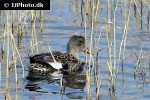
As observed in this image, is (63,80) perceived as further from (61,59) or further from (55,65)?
(61,59)

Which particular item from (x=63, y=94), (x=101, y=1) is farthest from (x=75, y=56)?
(x=101, y=1)

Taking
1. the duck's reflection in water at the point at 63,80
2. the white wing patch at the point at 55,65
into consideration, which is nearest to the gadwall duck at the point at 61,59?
the white wing patch at the point at 55,65

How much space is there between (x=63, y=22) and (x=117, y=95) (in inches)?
234

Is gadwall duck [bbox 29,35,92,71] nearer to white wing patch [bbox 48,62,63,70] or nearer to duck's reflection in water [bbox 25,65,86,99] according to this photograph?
white wing patch [bbox 48,62,63,70]

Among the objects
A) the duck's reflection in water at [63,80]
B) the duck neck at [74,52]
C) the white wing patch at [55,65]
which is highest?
the duck neck at [74,52]

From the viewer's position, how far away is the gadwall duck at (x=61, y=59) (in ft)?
39.2

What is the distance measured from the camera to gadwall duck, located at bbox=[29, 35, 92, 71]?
11938mm

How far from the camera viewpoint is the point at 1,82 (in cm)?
1066

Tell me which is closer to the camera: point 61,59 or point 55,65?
point 55,65

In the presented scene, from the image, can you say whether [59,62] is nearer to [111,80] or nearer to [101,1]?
[111,80]

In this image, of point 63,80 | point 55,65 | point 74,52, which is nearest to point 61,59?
point 55,65

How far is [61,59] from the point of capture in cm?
1223

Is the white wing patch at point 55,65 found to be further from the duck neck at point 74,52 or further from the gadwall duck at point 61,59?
the duck neck at point 74,52

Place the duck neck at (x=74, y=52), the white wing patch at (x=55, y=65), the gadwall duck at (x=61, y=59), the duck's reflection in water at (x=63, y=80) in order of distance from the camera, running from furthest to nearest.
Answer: the duck neck at (x=74, y=52) → the white wing patch at (x=55, y=65) → the gadwall duck at (x=61, y=59) → the duck's reflection in water at (x=63, y=80)
